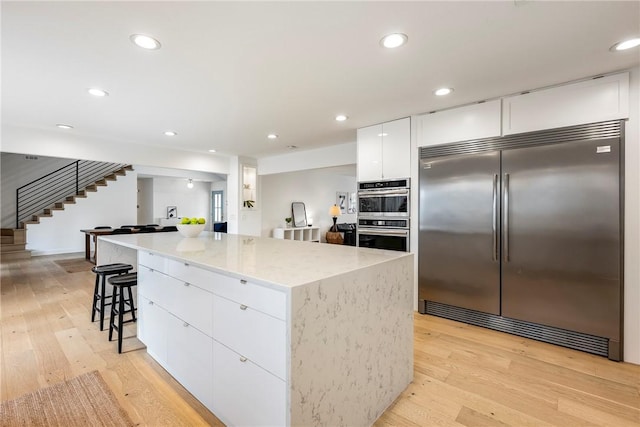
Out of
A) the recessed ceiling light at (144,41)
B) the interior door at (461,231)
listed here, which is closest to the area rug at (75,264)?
the recessed ceiling light at (144,41)

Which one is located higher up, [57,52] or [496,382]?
[57,52]

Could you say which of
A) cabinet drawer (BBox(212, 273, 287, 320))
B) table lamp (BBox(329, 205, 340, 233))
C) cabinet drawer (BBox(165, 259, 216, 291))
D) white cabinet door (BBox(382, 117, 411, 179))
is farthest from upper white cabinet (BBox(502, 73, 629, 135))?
table lamp (BBox(329, 205, 340, 233))

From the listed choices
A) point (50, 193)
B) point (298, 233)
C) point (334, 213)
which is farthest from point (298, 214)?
point (50, 193)

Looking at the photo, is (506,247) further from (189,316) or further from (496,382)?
(189,316)

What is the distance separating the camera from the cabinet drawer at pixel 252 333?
51.0 inches

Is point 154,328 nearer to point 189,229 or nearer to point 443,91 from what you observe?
point 189,229

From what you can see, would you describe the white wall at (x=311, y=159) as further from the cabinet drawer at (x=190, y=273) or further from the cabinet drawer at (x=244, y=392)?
the cabinet drawer at (x=244, y=392)

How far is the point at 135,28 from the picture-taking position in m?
1.81

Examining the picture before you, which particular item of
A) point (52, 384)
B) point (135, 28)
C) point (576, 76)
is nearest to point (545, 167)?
point (576, 76)

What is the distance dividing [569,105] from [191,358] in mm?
3601

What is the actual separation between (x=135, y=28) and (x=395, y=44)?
165 centimetres

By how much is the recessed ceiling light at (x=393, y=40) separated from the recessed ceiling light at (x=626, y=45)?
148cm

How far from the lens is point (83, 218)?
8383mm

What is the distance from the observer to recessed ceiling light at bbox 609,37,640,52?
1.98 meters
